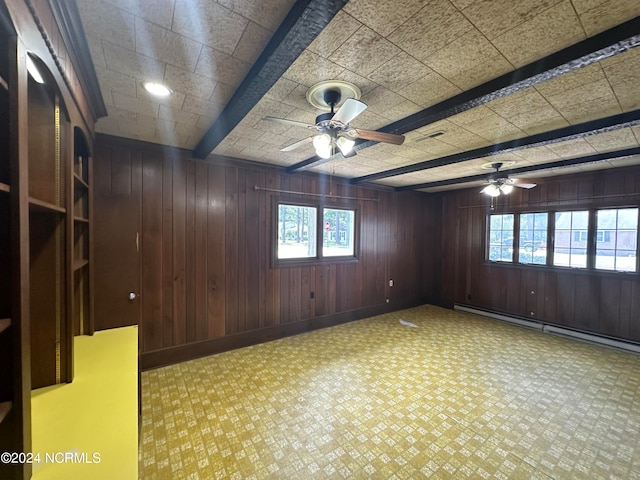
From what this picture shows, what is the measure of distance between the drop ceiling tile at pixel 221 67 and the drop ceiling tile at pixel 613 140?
3.41 m

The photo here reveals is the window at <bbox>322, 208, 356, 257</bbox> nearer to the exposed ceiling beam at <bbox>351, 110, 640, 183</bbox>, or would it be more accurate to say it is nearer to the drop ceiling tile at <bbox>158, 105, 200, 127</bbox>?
the exposed ceiling beam at <bbox>351, 110, 640, 183</bbox>

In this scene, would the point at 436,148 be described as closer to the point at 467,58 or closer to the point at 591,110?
the point at 591,110

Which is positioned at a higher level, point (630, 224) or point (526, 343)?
point (630, 224)

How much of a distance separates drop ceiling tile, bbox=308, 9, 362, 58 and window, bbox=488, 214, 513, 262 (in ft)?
17.3

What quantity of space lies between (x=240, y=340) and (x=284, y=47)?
11.7 ft

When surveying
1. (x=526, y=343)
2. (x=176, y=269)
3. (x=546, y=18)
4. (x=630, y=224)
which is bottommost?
(x=526, y=343)

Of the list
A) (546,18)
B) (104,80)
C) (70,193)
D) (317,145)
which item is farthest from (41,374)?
(546,18)

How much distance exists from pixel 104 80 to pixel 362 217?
4193 millimetres

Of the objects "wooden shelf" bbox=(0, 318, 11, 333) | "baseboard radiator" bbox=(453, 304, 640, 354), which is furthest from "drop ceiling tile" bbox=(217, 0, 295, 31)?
"baseboard radiator" bbox=(453, 304, 640, 354)

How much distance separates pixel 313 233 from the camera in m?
4.70

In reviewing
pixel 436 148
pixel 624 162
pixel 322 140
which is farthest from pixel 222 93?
pixel 624 162

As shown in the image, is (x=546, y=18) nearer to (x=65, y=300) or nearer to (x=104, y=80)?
(x=104, y=80)

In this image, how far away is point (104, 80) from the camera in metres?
1.86

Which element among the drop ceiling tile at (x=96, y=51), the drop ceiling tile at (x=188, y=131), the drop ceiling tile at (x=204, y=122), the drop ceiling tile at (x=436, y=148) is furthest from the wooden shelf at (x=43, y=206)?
the drop ceiling tile at (x=436, y=148)
